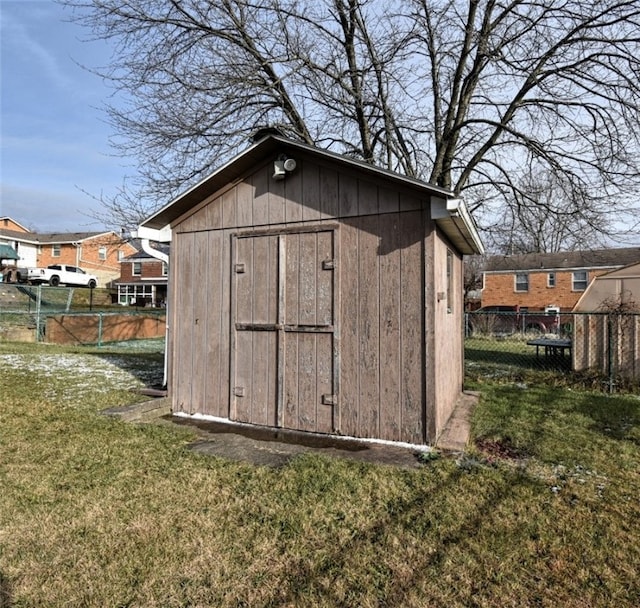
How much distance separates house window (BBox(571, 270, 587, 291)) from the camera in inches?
994

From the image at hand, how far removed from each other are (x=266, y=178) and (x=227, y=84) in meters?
4.14

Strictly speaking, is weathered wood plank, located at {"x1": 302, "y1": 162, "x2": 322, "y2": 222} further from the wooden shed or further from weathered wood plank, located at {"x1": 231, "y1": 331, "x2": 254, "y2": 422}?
weathered wood plank, located at {"x1": 231, "y1": 331, "x2": 254, "y2": 422}

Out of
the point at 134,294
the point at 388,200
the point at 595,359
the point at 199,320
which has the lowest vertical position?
the point at 595,359

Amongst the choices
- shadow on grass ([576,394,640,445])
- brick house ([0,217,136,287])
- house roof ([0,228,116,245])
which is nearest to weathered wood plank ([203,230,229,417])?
shadow on grass ([576,394,640,445])

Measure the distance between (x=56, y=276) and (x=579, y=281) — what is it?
3276cm

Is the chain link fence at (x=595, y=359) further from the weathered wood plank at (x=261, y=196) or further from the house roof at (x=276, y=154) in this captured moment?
the weathered wood plank at (x=261, y=196)

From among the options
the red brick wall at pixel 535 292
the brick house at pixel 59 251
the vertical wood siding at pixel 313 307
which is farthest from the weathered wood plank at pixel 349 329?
the brick house at pixel 59 251

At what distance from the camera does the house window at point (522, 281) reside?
2717 centimetres

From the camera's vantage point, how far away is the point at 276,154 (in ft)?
16.3

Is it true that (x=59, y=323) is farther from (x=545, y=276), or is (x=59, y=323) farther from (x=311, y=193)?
(x=545, y=276)

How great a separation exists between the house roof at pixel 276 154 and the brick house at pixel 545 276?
2235 cm

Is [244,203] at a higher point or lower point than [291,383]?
higher

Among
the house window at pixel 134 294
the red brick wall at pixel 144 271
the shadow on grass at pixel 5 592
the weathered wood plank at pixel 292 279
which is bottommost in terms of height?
the shadow on grass at pixel 5 592

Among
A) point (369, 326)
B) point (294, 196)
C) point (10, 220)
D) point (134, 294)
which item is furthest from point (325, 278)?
point (10, 220)
